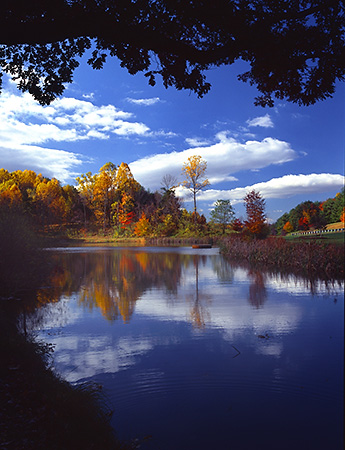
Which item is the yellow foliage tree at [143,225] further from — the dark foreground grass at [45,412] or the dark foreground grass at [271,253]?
the dark foreground grass at [45,412]

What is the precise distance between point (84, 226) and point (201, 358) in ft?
178

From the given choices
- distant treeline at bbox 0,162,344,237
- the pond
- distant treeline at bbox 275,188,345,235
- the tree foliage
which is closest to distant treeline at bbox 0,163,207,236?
distant treeline at bbox 0,162,344,237

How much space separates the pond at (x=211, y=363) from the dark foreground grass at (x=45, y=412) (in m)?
0.30

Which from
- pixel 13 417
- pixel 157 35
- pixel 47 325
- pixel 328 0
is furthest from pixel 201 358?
pixel 328 0

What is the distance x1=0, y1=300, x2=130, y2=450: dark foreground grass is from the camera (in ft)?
9.83

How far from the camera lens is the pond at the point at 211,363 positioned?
3561mm

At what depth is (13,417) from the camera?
130 inches

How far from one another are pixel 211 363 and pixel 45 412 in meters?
2.49

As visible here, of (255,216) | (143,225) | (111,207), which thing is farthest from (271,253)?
(111,207)

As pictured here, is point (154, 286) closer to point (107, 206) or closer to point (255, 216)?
point (255, 216)

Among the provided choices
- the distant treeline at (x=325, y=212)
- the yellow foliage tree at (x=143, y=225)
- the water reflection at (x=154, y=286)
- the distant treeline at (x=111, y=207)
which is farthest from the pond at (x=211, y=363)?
the yellow foliage tree at (x=143, y=225)

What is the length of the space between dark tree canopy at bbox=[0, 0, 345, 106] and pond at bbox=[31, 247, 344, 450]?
7.07ft

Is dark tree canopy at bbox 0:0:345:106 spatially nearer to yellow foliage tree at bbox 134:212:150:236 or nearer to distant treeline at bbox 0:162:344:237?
distant treeline at bbox 0:162:344:237

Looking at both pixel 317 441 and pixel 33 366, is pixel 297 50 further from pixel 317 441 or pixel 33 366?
pixel 33 366
